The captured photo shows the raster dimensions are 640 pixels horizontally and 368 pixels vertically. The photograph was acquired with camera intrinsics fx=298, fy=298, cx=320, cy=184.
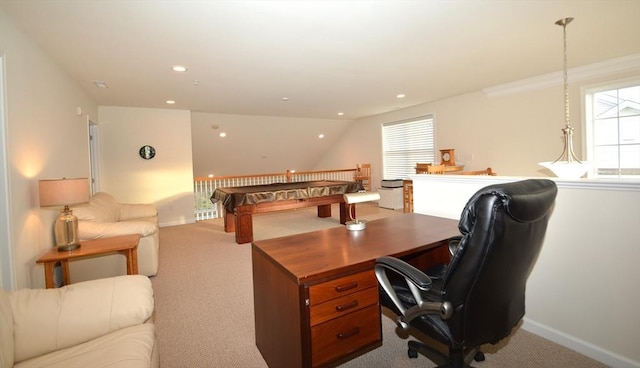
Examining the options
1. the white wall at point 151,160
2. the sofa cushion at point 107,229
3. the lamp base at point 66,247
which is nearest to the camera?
the lamp base at point 66,247

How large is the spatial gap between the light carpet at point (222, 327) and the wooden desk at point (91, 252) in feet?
1.73

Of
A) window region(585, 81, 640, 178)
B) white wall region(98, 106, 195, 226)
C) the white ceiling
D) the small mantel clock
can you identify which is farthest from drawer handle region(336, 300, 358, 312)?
white wall region(98, 106, 195, 226)

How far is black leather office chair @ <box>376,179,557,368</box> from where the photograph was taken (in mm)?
1134

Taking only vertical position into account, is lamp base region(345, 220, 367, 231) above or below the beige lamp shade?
below

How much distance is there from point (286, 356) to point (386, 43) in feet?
9.57

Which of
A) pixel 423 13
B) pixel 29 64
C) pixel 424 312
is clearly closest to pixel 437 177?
pixel 423 13

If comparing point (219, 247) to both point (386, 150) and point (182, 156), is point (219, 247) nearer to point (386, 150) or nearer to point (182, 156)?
point (182, 156)

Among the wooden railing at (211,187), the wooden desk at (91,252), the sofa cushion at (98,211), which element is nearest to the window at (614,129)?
the wooden railing at (211,187)

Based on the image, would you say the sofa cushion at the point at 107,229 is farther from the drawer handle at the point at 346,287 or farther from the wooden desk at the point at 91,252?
the drawer handle at the point at 346,287

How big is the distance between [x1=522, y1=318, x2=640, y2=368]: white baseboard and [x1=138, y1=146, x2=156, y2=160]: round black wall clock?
6.38m

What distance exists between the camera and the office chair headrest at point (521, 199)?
3.66 feet

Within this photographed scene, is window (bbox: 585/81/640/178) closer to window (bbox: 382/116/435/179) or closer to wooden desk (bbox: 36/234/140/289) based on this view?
window (bbox: 382/116/435/179)

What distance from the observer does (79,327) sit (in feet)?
4.73

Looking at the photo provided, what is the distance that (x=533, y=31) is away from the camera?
2.88 m
